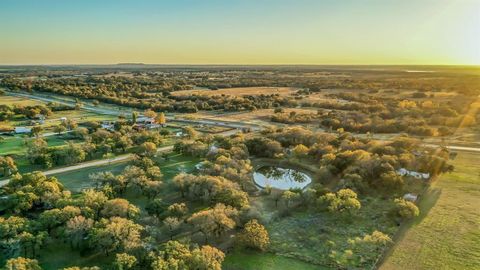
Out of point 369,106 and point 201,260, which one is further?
point 369,106

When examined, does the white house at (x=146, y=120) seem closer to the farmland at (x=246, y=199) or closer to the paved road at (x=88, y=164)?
the farmland at (x=246, y=199)

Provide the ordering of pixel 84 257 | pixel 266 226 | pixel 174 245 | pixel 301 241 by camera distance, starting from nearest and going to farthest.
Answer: pixel 174 245
pixel 84 257
pixel 301 241
pixel 266 226

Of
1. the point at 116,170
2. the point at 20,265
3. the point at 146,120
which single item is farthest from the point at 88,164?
the point at 146,120

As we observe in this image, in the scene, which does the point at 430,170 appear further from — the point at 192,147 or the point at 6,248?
the point at 6,248

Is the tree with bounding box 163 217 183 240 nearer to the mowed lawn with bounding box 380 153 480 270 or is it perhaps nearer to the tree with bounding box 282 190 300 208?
the tree with bounding box 282 190 300 208

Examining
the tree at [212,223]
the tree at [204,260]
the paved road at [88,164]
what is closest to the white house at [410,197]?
the tree at [212,223]

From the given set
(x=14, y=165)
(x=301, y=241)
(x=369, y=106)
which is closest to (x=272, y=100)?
(x=369, y=106)

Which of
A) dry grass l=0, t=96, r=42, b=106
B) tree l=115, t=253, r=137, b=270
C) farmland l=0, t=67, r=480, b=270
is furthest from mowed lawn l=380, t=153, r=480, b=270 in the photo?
dry grass l=0, t=96, r=42, b=106
